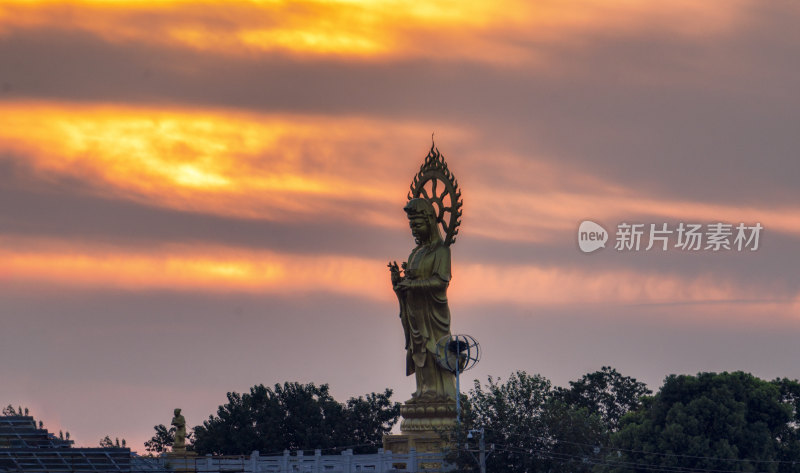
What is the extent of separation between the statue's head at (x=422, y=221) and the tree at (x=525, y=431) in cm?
657

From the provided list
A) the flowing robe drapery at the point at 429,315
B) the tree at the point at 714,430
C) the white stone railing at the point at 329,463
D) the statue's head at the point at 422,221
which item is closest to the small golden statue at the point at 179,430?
the white stone railing at the point at 329,463

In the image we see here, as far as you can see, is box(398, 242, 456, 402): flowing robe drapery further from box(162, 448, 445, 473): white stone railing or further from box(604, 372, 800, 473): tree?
box(604, 372, 800, 473): tree

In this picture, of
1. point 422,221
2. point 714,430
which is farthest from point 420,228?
point 714,430

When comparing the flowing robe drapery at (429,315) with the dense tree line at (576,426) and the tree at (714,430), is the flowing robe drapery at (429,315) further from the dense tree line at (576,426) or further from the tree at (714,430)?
the tree at (714,430)

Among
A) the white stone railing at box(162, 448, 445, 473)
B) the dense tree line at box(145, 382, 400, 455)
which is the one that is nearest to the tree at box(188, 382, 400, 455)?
the dense tree line at box(145, 382, 400, 455)

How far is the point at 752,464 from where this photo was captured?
282ft

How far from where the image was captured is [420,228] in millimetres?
73562

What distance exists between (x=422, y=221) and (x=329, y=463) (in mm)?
11606

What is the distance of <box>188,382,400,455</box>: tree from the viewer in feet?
332

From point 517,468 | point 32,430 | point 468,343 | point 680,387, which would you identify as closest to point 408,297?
point 468,343

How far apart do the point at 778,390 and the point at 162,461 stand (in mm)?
31907

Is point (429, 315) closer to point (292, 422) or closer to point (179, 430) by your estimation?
point (179, 430)

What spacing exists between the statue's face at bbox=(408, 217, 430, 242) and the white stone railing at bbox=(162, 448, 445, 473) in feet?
30.0

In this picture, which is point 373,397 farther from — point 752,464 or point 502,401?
point 502,401
